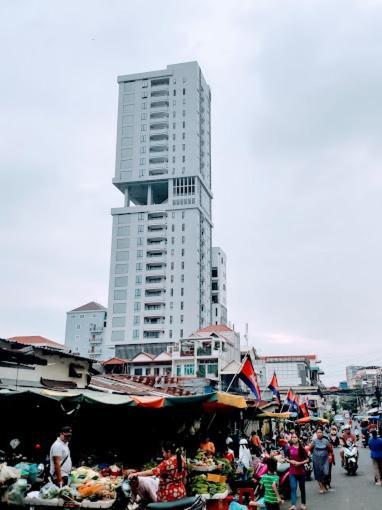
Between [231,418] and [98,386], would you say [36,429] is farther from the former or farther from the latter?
[231,418]

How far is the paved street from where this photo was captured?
11242 millimetres

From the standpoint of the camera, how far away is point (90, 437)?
14.6 meters

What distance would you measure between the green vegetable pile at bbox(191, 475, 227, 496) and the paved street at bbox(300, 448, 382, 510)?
3.01m

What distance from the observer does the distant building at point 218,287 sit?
10312 cm

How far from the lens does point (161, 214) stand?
3728 inches

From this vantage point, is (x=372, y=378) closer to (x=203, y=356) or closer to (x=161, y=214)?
(x=161, y=214)

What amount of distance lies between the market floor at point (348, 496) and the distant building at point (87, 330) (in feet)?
287

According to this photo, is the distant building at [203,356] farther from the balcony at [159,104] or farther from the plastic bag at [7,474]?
the balcony at [159,104]

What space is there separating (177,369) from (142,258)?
104ft

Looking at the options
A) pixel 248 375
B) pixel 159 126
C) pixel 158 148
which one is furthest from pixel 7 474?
pixel 159 126

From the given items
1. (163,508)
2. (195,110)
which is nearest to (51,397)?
(163,508)

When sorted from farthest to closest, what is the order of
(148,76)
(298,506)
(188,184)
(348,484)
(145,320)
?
(148,76) < (188,184) < (145,320) < (348,484) < (298,506)

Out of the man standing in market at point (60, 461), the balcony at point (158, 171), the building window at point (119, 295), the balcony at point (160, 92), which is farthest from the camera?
the balcony at point (160, 92)

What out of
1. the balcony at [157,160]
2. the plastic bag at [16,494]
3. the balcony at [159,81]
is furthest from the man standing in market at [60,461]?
the balcony at [159,81]
